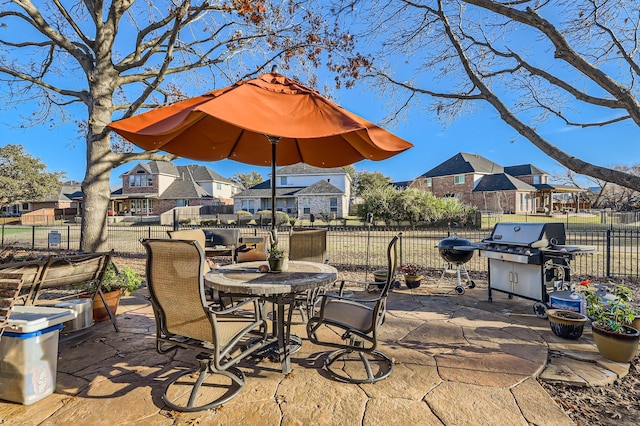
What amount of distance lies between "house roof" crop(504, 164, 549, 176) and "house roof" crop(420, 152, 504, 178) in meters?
2.02

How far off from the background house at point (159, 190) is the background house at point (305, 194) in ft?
15.5

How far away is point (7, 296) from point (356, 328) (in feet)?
9.14

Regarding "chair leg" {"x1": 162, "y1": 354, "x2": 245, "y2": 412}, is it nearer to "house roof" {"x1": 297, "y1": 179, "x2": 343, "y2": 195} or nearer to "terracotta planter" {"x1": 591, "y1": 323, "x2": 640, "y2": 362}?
"terracotta planter" {"x1": 591, "y1": 323, "x2": 640, "y2": 362}

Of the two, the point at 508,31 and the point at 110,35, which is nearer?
the point at 508,31

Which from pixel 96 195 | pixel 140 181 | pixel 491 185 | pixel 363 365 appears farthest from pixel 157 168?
pixel 363 365

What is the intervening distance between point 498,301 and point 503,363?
8.74 feet

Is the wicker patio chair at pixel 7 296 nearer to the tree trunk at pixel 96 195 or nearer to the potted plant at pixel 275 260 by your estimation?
the potted plant at pixel 275 260

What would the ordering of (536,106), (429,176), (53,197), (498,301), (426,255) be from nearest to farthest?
(498,301), (536,106), (426,255), (429,176), (53,197)

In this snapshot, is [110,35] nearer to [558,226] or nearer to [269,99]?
[269,99]

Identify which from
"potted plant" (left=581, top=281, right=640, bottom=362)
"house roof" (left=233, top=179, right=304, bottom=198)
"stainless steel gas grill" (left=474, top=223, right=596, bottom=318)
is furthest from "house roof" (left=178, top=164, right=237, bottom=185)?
"potted plant" (left=581, top=281, right=640, bottom=362)

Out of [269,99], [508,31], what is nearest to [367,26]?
[508,31]

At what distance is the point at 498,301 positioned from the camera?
552 cm

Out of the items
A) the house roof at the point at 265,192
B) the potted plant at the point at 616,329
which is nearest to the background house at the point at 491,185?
the house roof at the point at 265,192

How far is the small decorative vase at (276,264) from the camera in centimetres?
329
